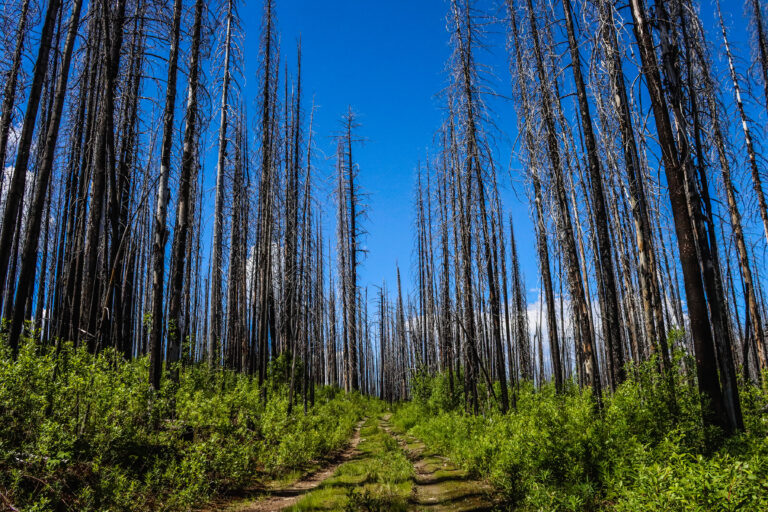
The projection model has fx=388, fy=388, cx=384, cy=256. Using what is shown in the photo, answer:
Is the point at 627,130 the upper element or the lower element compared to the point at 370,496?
upper

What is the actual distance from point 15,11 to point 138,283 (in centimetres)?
1764

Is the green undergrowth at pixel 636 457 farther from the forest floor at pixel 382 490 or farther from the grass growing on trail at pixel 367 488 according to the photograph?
the grass growing on trail at pixel 367 488

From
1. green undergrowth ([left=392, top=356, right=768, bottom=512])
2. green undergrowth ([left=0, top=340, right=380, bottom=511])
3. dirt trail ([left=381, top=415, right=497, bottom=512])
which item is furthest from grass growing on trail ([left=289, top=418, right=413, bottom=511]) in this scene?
green undergrowth ([left=392, top=356, right=768, bottom=512])

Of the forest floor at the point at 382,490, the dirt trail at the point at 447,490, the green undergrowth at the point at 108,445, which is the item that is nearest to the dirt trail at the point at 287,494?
the forest floor at the point at 382,490

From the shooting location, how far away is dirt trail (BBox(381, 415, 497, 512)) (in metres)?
5.96

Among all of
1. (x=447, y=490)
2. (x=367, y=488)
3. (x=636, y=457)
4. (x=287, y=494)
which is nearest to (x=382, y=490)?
(x=367, y=488)

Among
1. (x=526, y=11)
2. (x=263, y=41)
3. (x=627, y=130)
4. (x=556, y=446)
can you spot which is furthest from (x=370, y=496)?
(x=263, y=41)

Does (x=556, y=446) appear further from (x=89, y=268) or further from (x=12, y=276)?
(x=12, y=276)

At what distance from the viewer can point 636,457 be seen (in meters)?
3.96

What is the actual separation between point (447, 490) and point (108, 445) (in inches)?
212

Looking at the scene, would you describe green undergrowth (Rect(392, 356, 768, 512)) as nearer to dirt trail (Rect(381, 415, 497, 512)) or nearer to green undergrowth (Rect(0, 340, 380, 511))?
dirt trail (Rect(381, 415, 497, 512))

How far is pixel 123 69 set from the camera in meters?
11.0

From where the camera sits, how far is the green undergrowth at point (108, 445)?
427 cm

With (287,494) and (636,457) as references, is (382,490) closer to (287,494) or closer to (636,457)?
(287,494)
